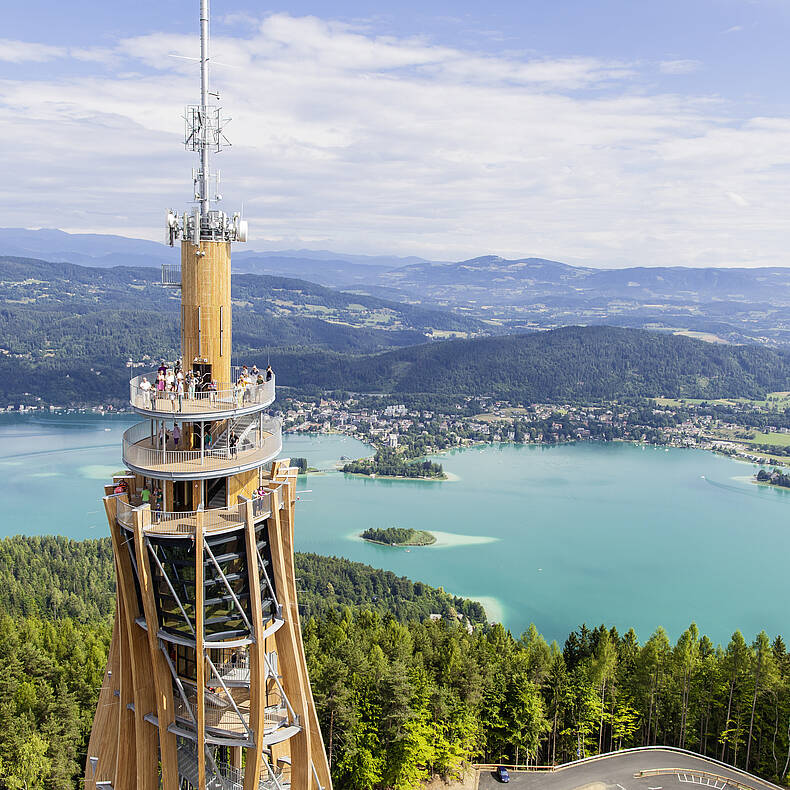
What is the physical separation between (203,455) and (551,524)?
87.0 metres

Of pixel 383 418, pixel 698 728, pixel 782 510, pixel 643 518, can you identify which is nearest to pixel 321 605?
pixel 698 728

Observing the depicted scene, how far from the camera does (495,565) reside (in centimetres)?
8300

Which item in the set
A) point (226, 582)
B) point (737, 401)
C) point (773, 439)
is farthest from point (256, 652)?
point (737, 401)

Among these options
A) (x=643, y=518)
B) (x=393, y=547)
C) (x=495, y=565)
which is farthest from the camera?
(x=643, y=518)

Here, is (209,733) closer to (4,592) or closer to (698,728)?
(698,728)

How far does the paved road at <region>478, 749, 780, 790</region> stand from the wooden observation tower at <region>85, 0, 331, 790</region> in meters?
12.6

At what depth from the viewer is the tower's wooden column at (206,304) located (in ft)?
51.6

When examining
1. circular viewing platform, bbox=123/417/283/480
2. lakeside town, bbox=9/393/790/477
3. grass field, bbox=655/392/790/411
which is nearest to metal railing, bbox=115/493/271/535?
circular viewing platform, bbox=123/417/283/480

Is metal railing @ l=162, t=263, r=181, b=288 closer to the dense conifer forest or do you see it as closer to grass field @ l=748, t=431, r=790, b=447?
the dense conifer forest

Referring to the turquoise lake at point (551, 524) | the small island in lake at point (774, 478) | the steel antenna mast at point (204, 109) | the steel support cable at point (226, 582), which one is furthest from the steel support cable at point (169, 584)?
the small island in lake at point (774, 478)

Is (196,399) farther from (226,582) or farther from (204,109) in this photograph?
(204,109)

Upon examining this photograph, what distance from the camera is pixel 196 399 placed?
15.6 meters

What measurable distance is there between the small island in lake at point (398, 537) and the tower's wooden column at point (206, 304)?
76.1 metres

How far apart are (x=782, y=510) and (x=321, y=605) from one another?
254ft
